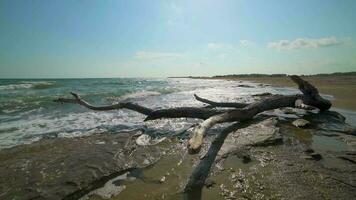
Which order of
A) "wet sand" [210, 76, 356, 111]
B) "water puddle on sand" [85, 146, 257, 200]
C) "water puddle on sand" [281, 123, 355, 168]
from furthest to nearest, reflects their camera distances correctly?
"wet sand" [210, 76, 356, 111] < "water puddle on sand" [281, 123, 355, 168] < "water puddle on sand" [85, 146, 257, 200]

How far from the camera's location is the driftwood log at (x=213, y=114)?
397 cm

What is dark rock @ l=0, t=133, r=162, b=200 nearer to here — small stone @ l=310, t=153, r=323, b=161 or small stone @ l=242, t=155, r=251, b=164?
small stone @ l=242, t=155, r=251, b=164

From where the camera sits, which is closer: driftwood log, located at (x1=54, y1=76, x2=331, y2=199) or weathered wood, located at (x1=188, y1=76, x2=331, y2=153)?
driftwood log, located at (x1=54, y1=76, x2=331, y2=199)

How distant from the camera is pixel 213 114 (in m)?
8.09

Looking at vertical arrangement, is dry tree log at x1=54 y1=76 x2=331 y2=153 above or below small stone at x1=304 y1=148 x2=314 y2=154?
above

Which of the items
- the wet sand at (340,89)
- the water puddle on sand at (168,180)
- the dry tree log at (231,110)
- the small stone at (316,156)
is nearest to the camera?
the water puddle on sand at (168,180)

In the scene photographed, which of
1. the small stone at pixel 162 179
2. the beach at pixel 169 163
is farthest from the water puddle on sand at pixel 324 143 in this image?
the small stone at pixel 162 179

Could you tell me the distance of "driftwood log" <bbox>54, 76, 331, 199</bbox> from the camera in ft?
13.0

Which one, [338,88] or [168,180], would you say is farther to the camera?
[338,88]

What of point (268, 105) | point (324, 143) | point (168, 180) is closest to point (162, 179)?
point (168, 180)

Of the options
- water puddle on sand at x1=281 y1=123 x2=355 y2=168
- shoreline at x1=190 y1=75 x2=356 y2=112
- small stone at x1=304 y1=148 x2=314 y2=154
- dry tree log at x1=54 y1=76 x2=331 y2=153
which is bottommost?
shoreline at x1=190 y1=75 x2=356 y2=112

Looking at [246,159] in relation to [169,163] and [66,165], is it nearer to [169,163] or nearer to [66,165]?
[169,163]

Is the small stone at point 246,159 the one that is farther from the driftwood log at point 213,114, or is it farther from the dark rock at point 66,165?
the dark rock at point 66,165

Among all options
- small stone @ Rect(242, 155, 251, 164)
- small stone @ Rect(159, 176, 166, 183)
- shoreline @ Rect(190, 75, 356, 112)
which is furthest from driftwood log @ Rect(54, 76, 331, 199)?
shoreline @ Rect(190, 75, 356, 112)
